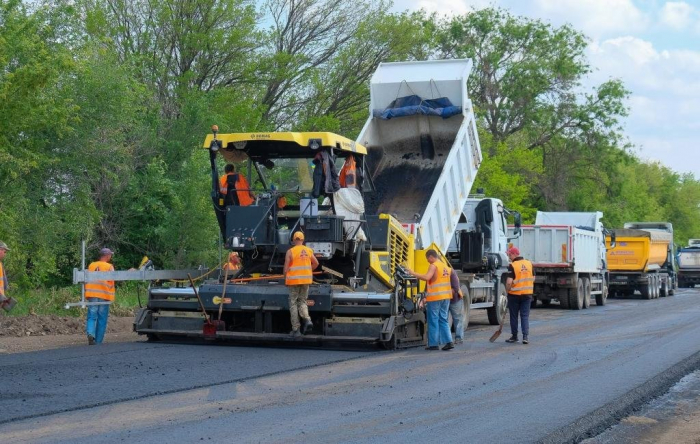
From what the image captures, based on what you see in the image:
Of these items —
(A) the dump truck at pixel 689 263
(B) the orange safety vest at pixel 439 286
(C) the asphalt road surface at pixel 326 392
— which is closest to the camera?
(C) the asphalt road surface at pixel 326 392

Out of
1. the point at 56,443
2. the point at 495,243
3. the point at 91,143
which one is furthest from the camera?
the point at 91,143

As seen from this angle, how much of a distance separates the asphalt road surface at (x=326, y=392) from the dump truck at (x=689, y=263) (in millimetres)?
32713

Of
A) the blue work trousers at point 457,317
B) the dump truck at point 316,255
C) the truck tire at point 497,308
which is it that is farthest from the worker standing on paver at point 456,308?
the truck tire at point 497,308

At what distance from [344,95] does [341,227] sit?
2024 cm

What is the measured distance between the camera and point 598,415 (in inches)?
314

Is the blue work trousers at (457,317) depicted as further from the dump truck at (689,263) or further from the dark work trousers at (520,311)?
the dump truck at (689,263)

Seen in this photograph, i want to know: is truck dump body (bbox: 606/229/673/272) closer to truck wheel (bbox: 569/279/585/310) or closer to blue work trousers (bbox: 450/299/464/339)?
truck wheel (bbox: 569/279/585/310)

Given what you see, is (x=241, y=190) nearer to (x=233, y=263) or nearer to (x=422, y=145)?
(x=233, y=263)

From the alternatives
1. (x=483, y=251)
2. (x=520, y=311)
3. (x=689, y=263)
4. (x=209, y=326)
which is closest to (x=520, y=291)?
(x=520, y=311)

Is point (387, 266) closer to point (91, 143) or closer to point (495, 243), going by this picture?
point (495, 243)

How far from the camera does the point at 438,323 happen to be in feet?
42.8

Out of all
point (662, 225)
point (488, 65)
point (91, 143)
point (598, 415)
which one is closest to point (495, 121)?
point (488, 65)

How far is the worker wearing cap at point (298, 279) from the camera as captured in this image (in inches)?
478

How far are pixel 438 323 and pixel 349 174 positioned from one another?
2.38 metres
